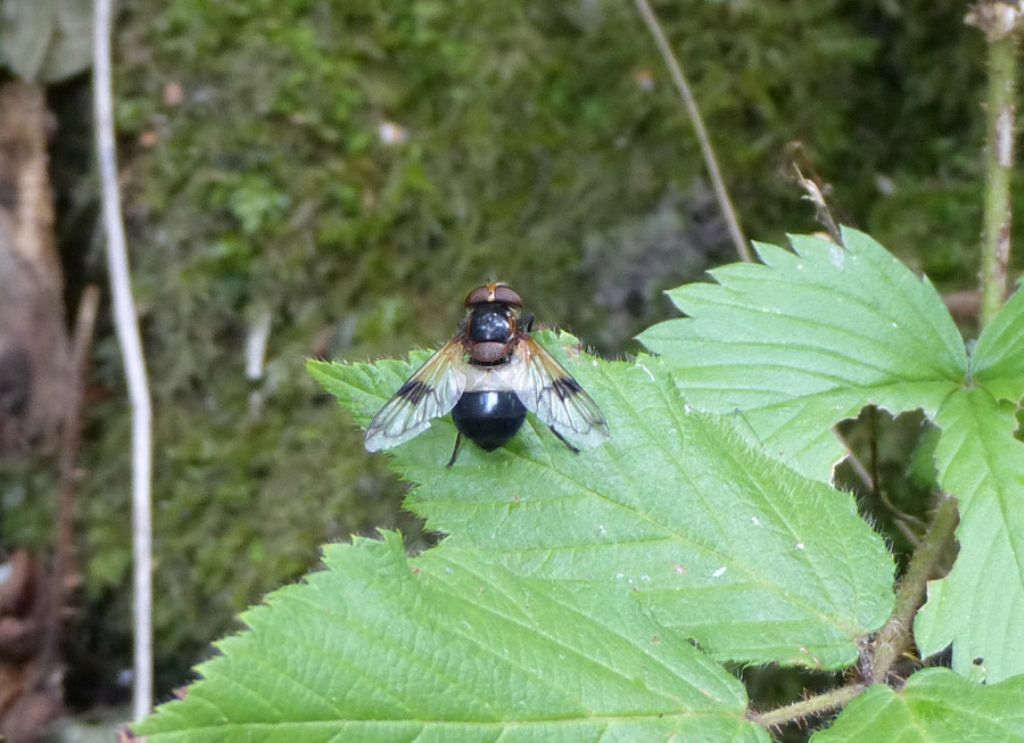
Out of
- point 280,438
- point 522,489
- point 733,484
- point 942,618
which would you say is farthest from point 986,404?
point 280,438

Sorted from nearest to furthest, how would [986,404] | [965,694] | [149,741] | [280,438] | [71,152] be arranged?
[149,741] → [965,694] → [986,404] → [280,438] → [71,152]

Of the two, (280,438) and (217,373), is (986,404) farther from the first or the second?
(217,373)

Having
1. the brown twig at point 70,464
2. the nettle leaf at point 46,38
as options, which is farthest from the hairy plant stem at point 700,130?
the brown twig at point 70,464

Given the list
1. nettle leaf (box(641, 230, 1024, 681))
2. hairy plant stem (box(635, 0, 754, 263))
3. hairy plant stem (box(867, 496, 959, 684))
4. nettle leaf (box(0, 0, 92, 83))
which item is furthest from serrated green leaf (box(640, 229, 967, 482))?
nettle leaf (box(0, 0, 92, 83))

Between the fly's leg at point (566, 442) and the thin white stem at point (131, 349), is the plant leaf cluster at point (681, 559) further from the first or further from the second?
the thin white stem at point (131, 349)

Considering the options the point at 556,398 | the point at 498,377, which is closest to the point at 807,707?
the point at 556,398

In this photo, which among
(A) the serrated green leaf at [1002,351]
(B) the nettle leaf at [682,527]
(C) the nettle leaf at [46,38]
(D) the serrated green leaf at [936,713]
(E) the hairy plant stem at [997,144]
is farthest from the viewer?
(C) the nettle leaf at [46,38]

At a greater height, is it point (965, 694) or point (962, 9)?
point (962, 9)
